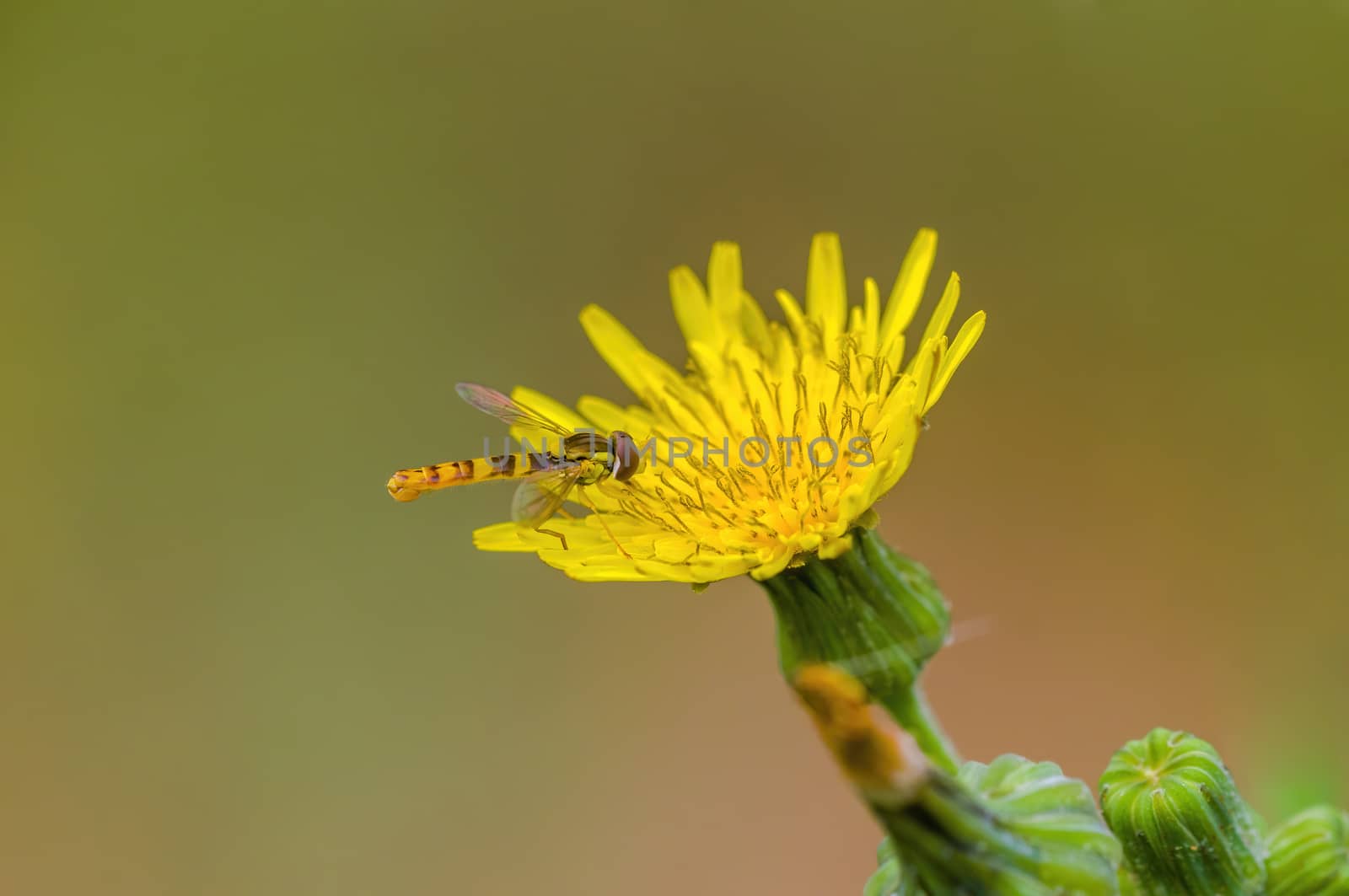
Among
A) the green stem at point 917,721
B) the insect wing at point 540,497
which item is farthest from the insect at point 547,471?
the green stem at point 917,721

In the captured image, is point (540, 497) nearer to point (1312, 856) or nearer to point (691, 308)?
point (691, 308)

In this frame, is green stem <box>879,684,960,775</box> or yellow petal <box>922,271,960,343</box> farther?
yellow petal <box>922,271,960,343</box>

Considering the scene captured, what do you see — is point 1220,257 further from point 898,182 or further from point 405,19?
point 405,19

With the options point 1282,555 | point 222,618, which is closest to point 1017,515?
point 1282,555

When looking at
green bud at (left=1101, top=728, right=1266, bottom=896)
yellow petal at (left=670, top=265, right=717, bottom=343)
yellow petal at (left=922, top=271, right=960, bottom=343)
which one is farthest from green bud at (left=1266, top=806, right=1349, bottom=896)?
yellow petal at (left=670, top=265, right=717, bottom=343)

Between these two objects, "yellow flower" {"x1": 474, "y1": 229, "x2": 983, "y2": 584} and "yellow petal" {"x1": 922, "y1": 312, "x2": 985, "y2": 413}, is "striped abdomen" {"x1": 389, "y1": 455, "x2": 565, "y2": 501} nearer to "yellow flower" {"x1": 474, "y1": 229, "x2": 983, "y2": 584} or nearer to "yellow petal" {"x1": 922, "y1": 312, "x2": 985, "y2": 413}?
A: "yellow flower" {"x1": 474, "y1": 229, "x2": 983, "y2": 584}

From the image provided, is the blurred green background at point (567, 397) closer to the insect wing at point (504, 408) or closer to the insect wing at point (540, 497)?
the insect wing at point (504, 408)

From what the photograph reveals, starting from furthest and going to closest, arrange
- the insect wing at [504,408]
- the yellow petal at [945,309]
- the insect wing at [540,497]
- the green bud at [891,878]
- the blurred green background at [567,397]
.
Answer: the blurred green background at [567,397] → the insect wing at [504,408] → the insect wing at [540,497] → the yellow petal at [945,309] → the green bud at [891,878]
